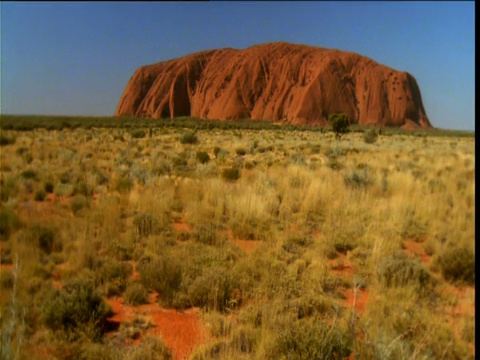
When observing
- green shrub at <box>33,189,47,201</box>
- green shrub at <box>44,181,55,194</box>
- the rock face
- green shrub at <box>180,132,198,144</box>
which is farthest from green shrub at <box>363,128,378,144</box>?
green shrub at <box>44,181,55,194</box>

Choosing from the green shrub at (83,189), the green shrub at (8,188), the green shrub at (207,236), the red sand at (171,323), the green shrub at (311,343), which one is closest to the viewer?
the green shrub at (311,343)

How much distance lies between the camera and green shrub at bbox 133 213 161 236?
6.53m

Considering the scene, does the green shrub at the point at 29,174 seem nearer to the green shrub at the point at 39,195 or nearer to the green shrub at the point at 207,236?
the green shrub at the point at 39,195

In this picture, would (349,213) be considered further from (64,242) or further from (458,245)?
(64,242)

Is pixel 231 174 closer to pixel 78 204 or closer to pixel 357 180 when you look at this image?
pixel 78 204

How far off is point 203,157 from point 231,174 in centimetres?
56

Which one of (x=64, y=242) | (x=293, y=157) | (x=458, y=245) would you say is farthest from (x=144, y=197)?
(x=458, y=245)

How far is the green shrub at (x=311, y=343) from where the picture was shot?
337 cm

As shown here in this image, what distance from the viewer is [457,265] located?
5.58m

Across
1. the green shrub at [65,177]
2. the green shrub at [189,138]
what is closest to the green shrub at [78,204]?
the green shrub at [65,177]

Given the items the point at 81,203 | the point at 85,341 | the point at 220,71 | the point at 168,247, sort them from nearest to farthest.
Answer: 1. the point at 85,341
2. the point at 220,71
3. the point at 168,247
4. the point at 81,203

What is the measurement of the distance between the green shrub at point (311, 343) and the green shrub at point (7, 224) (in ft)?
16.1

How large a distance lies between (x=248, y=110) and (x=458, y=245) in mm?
4085

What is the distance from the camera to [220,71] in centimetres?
521
